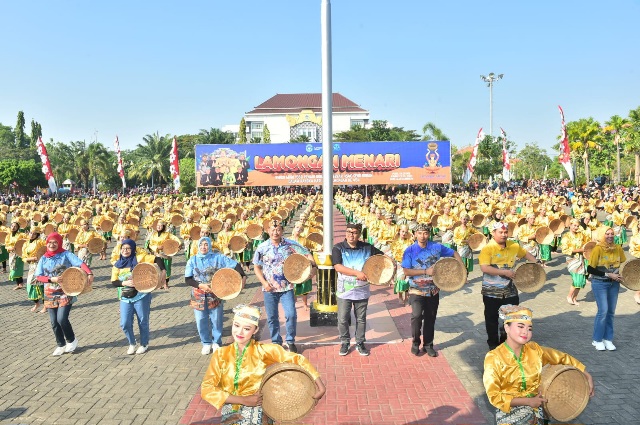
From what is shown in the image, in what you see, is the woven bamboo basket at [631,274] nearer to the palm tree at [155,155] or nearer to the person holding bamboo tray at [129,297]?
the person holding bamboo tray at [129,297]

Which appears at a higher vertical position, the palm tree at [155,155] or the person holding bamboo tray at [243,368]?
the palm tree at [155,155]

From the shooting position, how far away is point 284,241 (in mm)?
6980

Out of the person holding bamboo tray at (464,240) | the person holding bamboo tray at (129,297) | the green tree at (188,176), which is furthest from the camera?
the green tree at (188,176)

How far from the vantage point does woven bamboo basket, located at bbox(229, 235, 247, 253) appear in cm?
1214

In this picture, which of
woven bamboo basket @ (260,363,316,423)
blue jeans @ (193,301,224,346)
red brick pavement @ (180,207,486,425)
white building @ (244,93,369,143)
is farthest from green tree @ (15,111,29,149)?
woven bamboo basket @ (260,363,316,423)

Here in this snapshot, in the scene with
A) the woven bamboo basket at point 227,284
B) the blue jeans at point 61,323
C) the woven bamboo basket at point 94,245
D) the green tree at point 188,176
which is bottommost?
the blue jeans at point 61,323

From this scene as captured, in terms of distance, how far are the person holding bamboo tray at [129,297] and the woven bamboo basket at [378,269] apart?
285 cm

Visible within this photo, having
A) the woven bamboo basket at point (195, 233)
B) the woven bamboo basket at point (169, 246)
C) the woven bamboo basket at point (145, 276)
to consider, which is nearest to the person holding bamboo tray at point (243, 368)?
the woven bamboo basket at point (145, 276)

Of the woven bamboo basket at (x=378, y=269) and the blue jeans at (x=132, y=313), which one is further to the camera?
the blue jeans at (x=132, y=313)

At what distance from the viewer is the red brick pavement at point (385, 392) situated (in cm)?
511

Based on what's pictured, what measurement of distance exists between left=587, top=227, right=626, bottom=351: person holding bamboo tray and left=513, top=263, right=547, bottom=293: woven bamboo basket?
3.16 ft

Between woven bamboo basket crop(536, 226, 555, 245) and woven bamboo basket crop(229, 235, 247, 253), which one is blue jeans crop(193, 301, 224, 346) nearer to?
woven bamboo basket crop(229, 235, 247, 253)

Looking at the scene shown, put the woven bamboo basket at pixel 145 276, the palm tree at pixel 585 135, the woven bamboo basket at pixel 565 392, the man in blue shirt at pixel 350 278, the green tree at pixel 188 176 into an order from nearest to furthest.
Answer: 1. the woven bamboo basket at pixel 565 392
2. the man in blue shirt at pixel 350 278
3. the woven bamboo basket at pixel 145 276
4. the palm tree at pixel 585 135
5. the green tree at pixel 188 176

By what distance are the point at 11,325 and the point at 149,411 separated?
4997 mm
